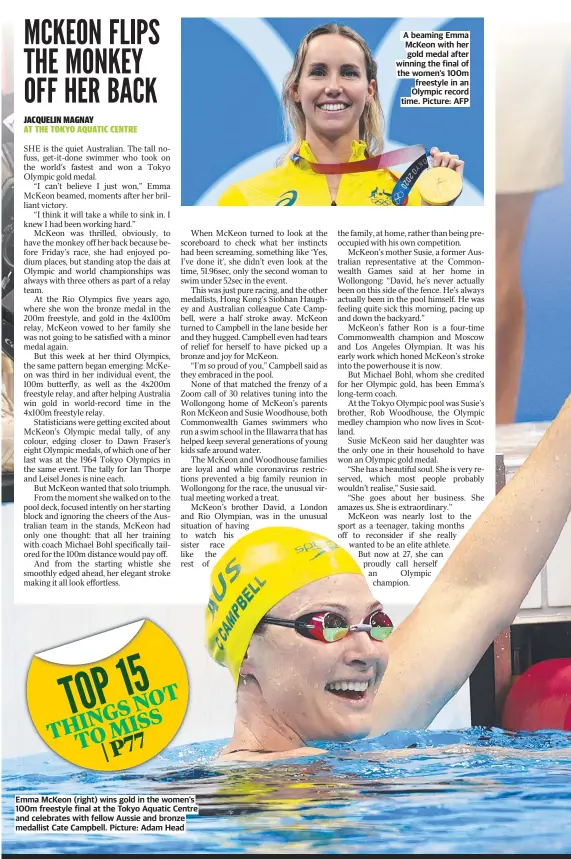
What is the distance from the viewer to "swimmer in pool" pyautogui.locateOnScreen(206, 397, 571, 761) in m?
4.20

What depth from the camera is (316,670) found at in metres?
4.20

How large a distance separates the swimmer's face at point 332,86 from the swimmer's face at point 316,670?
1932 millimetres

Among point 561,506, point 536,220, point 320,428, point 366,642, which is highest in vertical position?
point 536,220

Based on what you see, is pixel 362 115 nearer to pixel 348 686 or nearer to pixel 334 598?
pixel 334 598

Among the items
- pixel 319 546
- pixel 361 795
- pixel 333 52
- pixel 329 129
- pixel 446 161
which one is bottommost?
pixel 361 795

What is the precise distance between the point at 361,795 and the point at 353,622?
69cm

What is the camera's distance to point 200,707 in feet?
14.2

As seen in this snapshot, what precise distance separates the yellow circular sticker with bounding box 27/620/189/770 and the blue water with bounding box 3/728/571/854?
86 millimetres

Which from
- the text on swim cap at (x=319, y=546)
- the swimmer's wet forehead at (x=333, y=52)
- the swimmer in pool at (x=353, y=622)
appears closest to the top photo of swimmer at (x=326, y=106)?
the swimmer's wet forehead at (x=333, y=52)

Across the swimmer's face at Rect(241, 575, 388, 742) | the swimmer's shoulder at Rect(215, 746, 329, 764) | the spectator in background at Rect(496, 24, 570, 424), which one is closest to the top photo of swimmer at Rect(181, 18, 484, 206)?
the spectator in background at Rect(496, 24, 570, 424)

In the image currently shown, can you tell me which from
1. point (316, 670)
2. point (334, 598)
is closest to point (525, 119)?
point (334, 598)

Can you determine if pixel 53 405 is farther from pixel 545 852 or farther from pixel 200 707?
pixel 545 852

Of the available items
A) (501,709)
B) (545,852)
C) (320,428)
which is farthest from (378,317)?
(545,852)

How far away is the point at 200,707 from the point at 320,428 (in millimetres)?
1263
